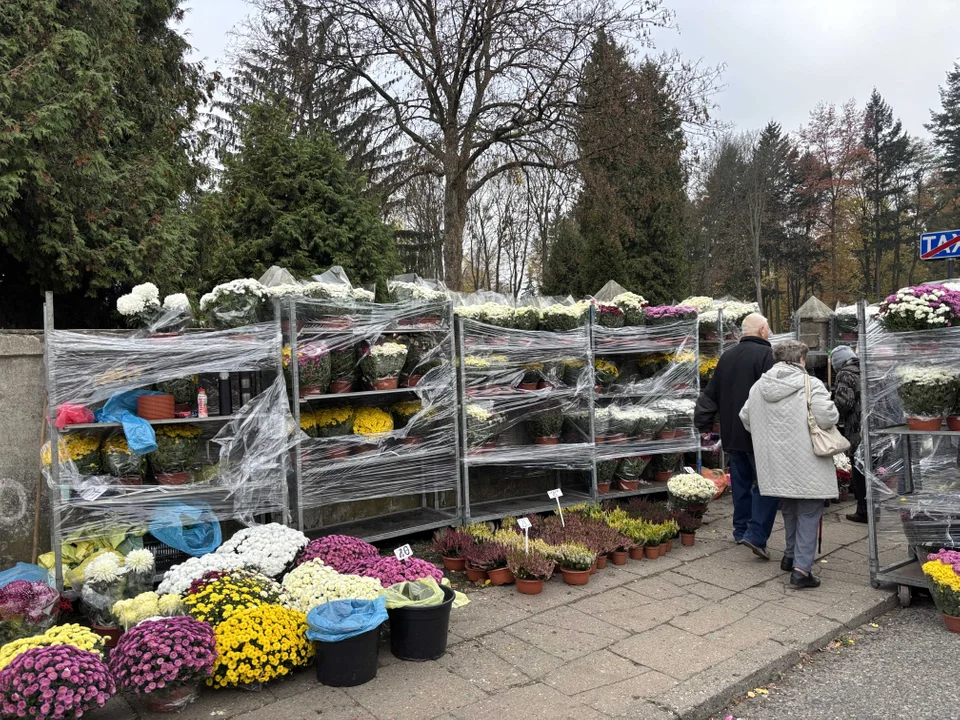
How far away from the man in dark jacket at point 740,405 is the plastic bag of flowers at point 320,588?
3.24m

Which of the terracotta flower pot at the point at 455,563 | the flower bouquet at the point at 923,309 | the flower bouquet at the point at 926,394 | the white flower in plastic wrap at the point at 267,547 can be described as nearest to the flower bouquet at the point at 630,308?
the flower bouquet at the point at 923,309

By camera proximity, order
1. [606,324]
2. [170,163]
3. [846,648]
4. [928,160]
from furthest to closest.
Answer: [928,160] < [170,163] < [606,324] < [846,648]

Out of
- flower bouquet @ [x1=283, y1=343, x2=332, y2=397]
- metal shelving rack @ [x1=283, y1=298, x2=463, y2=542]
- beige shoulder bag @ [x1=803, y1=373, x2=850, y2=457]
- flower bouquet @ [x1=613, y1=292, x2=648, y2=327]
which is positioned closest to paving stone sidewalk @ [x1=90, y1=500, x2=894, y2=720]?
beige shoulder bag @ [x1=803, y1=373, x2=850, y2=457]

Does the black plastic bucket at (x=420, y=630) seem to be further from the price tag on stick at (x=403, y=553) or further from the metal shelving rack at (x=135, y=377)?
the metal shelving rack at (x=135, y=377)

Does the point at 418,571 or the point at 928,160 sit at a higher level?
the point at 928,160

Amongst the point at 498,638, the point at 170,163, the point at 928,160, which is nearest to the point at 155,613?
the point at 498,638

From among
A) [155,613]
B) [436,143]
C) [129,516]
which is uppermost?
[436,143]

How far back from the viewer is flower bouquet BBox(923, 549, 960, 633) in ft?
13.2

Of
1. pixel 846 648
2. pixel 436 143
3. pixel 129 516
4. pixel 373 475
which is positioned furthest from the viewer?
pixel 436 143

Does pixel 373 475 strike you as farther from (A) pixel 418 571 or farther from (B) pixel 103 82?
(B) pixel 103 82

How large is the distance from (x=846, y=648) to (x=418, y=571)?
8.22 feet

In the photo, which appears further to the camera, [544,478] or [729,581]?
[544,478]

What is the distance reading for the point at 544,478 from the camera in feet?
23.8

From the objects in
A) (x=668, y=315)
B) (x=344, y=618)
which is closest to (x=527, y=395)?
(x=668, y=315)
